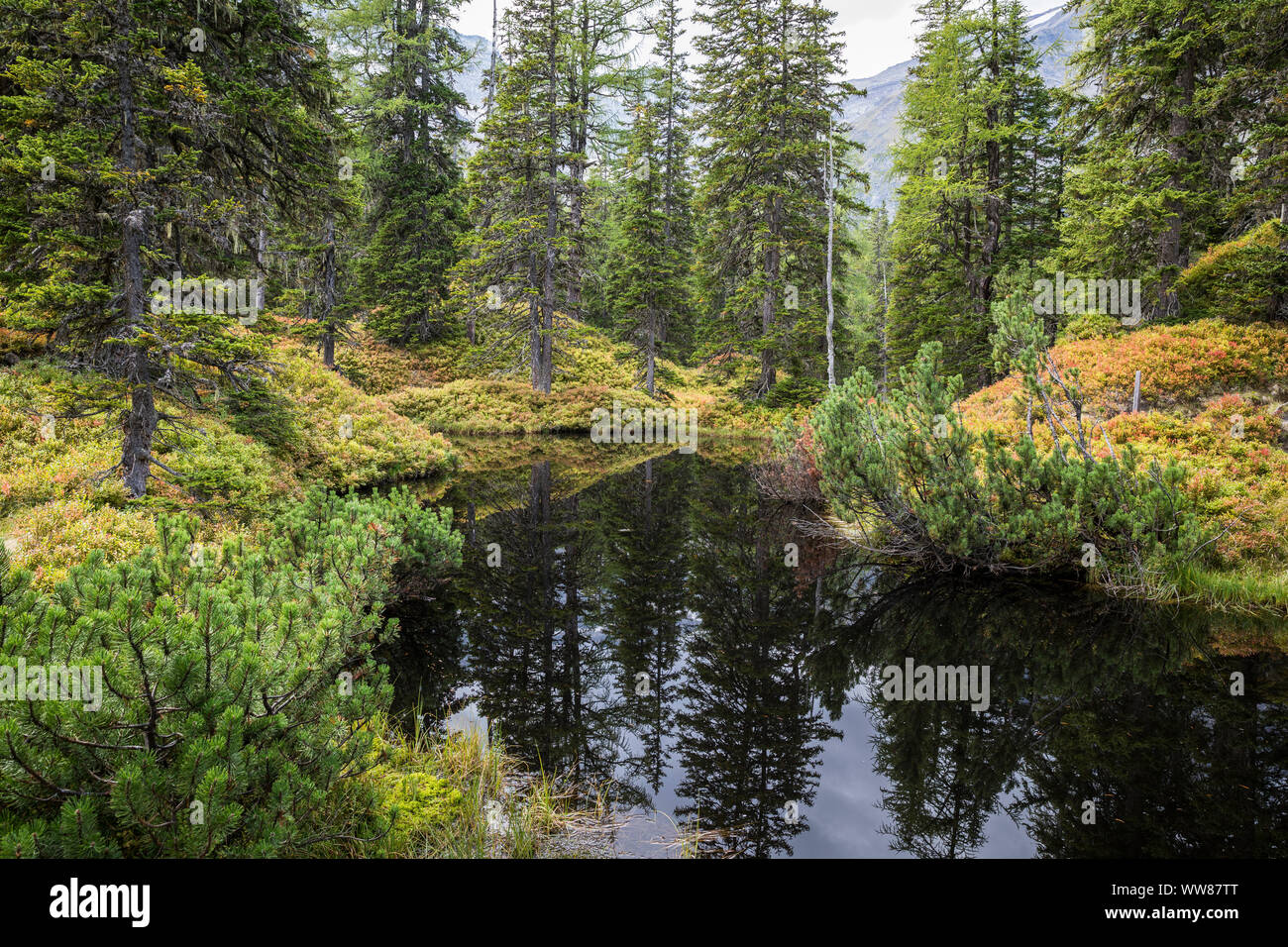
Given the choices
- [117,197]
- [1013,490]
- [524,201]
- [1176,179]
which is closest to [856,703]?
[1013,490]

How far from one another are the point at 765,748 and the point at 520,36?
3147 centimetres

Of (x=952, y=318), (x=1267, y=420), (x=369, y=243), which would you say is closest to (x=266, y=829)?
(x=1267, y=420)

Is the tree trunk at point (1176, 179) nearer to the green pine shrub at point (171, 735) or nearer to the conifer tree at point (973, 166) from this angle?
the conifer tree at point (973, 166)

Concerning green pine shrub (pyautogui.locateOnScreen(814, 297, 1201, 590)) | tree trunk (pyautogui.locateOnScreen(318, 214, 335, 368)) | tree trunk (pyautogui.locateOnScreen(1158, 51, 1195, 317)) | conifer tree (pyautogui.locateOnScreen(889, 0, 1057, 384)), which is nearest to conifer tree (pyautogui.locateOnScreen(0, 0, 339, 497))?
green pine shrub (pyautogui.locateOnScreen(814, 297, 1201, 590))

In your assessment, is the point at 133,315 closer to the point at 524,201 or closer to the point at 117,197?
the point at 117,197

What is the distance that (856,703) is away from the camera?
18.5 ft

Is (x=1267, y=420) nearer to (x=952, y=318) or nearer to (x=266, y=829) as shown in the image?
(x=952, y=318)

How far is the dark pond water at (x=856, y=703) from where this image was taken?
12.9 feet

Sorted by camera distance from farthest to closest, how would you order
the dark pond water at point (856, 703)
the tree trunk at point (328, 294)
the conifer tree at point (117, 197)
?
the tree trunk at point (328, 294) → the conifer tree at point (117, 197) → the dark pond water at point (856, 703)

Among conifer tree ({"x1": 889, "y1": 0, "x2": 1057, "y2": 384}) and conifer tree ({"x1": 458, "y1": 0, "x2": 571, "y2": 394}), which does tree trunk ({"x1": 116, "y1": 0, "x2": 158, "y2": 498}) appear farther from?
conifer tree ({"x1": 889, "y1": 0, "x2": 1057, "y2": 384})

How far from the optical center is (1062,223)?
52.1 feet

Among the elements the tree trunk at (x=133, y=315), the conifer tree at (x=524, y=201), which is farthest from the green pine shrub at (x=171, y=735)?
the conifer tree at (x=524, y=201)

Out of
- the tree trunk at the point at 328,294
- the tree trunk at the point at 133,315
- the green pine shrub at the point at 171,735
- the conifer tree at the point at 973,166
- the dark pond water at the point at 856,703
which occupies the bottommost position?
the dark pond water at the point at 856,703
